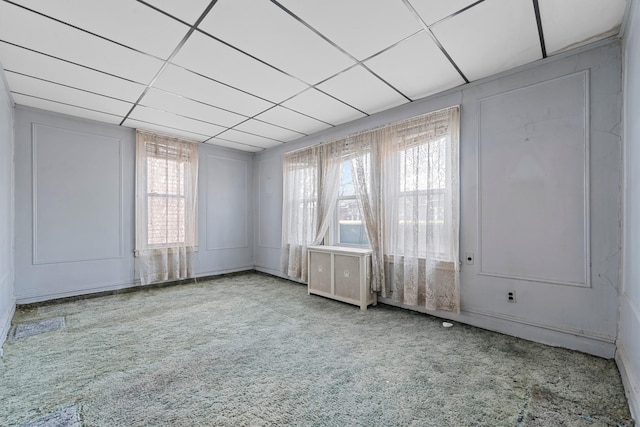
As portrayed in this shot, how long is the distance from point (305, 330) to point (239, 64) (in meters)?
2.81

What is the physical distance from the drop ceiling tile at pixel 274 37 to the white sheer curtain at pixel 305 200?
6.02ft

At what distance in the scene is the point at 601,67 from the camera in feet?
7.92

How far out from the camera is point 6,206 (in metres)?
3.16

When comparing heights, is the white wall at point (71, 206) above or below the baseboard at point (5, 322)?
above

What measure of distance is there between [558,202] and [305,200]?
138 inches

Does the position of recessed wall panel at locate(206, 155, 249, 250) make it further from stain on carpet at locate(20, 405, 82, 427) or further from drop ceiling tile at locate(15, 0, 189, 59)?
stain on carpet at locate(20, 405, 82, 427)

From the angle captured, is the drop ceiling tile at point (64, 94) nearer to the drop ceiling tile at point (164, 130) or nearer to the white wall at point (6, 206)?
the white wall at point (6, 206)

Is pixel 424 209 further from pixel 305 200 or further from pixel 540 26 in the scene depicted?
pixel 305 200

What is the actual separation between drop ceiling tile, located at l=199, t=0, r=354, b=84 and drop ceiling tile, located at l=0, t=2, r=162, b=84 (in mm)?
949

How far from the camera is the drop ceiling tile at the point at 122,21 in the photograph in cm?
197

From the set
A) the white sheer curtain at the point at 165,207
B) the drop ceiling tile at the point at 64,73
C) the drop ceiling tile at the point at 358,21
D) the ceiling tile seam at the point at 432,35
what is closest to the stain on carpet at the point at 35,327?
the white sheer curtain at the point at 165,207

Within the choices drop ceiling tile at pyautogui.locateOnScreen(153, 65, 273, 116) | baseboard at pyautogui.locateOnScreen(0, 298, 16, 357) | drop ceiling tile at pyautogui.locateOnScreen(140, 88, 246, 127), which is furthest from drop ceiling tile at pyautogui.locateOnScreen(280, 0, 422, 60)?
baseboard at pyautogui.locateOnScreen(0, 298, 16, 357)

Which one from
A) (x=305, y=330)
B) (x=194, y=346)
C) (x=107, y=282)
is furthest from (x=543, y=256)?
(x=107, y=282)

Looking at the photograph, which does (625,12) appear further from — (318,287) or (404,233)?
(318,287)
